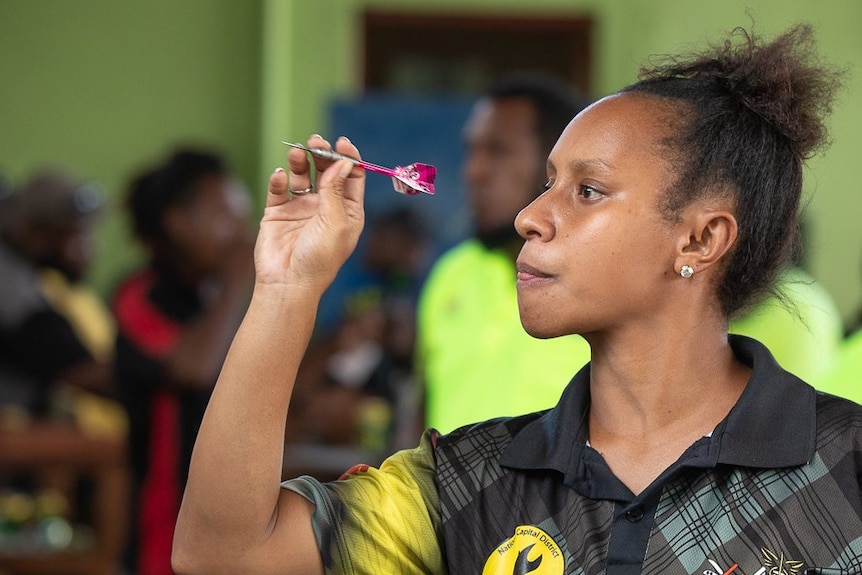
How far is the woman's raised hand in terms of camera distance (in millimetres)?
1372

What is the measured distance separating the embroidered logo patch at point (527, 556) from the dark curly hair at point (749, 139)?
13.9 inches

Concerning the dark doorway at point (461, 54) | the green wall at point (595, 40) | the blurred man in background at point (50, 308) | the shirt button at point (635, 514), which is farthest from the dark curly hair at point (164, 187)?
the dark doorway at point (461, 54)

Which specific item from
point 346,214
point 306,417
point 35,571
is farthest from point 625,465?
point 35,571

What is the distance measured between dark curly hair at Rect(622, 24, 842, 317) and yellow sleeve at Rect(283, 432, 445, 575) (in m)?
0.42

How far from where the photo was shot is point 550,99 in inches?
117

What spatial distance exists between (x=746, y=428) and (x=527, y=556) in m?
0.27

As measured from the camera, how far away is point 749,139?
58.1 inches

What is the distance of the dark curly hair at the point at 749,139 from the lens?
1.46 meters

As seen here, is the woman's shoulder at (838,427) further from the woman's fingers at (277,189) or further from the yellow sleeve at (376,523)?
the woman's fingers at (277,189)

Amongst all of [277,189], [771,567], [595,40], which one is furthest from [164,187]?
[595,40]

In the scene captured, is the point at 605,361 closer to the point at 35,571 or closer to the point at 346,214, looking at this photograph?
the point at 346,214

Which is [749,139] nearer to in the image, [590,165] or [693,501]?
[590,165]

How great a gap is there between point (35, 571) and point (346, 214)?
3335 millimetres

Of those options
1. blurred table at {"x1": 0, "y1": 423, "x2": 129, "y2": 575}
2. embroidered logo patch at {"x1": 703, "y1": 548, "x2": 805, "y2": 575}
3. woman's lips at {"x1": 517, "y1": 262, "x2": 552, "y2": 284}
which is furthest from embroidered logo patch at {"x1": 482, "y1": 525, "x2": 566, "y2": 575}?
blurred table at {"x1": 0, "y1": 423, "x2": 129, "y2": 575}
